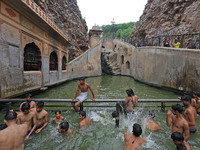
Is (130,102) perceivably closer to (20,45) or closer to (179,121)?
(179,121)

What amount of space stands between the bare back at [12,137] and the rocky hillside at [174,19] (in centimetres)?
1438

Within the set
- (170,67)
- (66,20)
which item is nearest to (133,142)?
(170,67)

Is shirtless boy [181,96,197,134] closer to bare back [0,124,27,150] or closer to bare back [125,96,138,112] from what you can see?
bare back [125,96,138,112]

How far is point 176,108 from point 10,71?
25.0 feet

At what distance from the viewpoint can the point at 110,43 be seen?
35625 mm

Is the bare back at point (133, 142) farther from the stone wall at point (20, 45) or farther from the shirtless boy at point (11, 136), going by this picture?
the stone wall at point (20, 45)

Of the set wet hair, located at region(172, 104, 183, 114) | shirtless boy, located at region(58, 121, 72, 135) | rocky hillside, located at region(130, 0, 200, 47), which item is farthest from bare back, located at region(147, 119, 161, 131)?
rocky hillside, located at region(130, 0, 200, 47)

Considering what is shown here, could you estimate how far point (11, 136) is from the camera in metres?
2.23

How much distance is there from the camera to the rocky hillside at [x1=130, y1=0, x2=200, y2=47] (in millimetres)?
15220

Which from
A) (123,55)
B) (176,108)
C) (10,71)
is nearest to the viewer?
(176,108)

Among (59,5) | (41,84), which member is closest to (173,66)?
(41,84)

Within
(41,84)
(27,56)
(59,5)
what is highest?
(59,5)

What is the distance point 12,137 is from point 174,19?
2627 cm

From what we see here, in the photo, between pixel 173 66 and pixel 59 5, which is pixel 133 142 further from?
pixel 59 5
